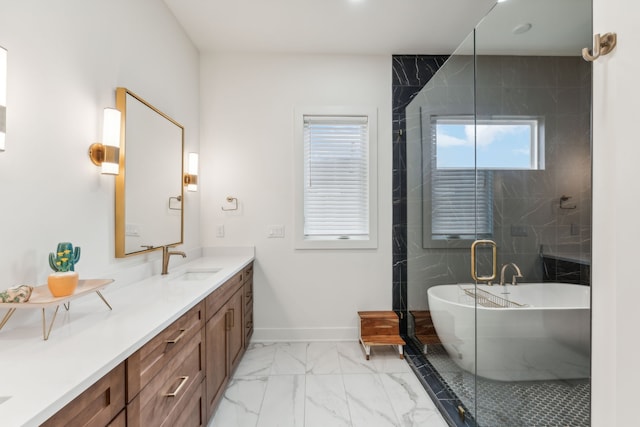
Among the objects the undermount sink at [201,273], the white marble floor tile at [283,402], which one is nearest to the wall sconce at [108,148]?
the undermount sink at [201,273]

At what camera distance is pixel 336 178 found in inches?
121

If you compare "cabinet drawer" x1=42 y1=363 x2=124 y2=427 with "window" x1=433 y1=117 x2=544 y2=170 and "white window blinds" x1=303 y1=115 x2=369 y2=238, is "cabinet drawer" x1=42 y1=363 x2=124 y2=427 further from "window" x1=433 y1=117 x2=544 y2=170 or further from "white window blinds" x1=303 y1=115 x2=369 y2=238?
"white window blinds" x1=303 y1=115 x2=369 y2=238

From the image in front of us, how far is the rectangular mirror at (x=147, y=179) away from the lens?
1728 millimetres

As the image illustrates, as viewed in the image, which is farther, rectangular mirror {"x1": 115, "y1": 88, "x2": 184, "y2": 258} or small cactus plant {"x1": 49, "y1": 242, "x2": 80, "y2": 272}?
rectangular mirror {"x1": 115, "y1": 88, "x2": 184, "y2": 258}

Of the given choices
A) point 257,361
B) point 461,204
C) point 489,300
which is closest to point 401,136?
point 461,204

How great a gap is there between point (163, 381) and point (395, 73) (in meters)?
3.07

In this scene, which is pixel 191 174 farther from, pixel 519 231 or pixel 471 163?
pixel 519 231

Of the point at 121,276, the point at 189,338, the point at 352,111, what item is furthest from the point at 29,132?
the point at 352,111

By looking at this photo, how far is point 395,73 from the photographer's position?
3.04m

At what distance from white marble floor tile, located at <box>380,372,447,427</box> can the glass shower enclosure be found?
0.28 feet

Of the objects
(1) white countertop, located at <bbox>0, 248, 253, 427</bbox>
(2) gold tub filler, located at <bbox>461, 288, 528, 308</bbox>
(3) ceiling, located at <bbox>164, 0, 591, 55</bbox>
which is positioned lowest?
(2) gold tub filler, located at <bbox>461, 288, 528, 308</bbox>

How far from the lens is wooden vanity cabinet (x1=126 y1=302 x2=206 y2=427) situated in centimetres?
101

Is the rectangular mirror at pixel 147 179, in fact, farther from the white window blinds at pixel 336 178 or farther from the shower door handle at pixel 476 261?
the shower door handle at pixel 476 261
